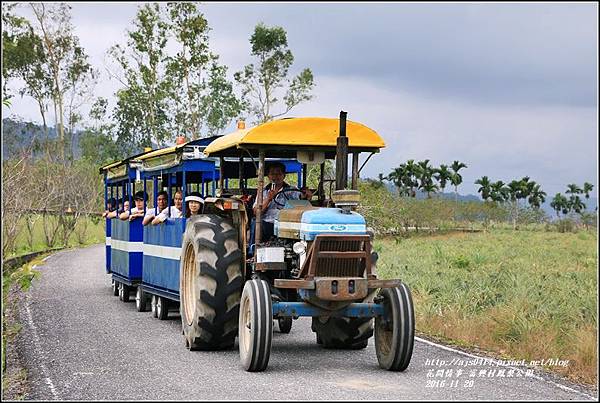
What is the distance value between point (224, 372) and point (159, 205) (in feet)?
22.1

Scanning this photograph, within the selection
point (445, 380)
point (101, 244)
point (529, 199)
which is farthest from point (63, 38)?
point (529, 199)

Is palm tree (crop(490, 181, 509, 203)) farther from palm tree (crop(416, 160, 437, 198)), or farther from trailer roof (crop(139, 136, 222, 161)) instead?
trailer roof (crop(139, 136, 222, 161))

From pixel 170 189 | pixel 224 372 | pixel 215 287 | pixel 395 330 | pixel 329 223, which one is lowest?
pixel 224 372

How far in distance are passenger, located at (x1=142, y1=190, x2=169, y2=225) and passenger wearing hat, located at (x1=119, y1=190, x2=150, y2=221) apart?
837mm

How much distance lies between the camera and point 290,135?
10758 mm

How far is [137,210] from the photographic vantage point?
17578mm

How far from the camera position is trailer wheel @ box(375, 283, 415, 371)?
32.2 feet

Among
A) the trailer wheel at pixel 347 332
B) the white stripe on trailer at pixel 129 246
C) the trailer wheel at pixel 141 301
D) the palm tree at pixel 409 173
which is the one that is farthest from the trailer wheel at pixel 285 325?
the palm tree at pixel 409 173

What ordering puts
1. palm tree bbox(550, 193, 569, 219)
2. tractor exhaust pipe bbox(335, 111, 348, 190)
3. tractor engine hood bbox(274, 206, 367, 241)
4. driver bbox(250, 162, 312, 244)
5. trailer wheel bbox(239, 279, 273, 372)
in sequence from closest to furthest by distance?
trailer wheel bbox(239, 279, 273, 372) → tractor engine hood bbox(274, 206, 367, 241) → tractor exhaust pipe bbox(335, 111, 348, 190) → driver bbox(250, 162, 312, 244) → palm tree bbox(550, 193, 569, 219)

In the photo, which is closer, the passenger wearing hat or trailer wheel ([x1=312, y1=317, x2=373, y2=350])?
trailer wheel ([x1=312, y1=317, x2=373, y2=350])

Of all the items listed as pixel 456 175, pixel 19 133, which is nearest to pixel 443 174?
pixel 456 175

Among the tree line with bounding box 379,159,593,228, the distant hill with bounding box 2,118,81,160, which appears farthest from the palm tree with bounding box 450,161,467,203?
the distant hill with bounding box 2,118,81,160

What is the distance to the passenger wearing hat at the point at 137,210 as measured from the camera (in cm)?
1744

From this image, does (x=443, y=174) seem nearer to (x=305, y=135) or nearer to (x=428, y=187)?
(x=428, y=187)
